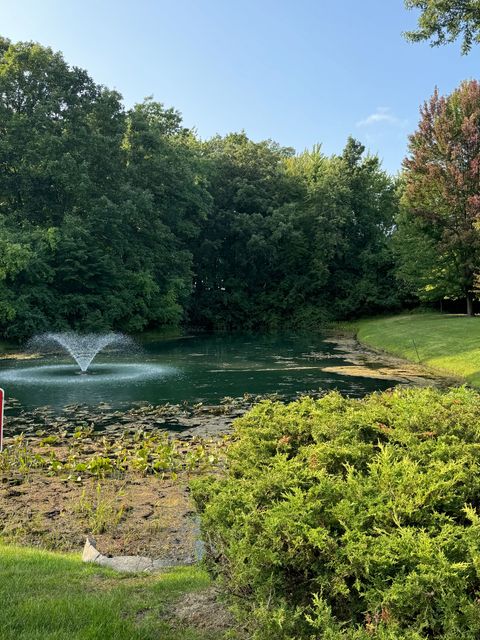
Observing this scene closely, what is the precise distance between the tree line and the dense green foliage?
0.13 metres

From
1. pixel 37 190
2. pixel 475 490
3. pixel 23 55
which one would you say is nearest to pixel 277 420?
pixel 475 490

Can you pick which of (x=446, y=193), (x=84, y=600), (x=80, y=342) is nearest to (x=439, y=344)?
(x=446, y=193)

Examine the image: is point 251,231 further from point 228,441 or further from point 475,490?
point 475,490

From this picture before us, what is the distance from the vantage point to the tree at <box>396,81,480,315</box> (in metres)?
37.0

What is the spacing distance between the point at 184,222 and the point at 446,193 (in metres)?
21.9

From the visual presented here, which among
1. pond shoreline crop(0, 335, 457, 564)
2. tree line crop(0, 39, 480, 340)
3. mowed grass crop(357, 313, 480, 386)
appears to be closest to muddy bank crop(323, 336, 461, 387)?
mowed grass crop(357, 313, 480, 386)

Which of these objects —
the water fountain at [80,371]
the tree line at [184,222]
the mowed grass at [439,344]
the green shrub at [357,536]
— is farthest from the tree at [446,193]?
the green shrub at [357,536]

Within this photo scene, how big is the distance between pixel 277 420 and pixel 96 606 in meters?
2.25

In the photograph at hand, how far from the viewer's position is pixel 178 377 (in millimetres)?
22156

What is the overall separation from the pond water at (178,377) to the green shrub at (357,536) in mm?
12818

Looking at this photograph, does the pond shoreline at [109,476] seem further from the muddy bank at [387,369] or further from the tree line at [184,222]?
the tree line at [184,222]

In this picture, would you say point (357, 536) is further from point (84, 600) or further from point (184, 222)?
point (184, 222)

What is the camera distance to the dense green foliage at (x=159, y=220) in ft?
120

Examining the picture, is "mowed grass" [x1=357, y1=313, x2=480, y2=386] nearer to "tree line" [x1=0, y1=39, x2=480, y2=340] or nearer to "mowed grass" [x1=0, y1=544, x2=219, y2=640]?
A: "tree line" [x1=0, y1=39, x2=480, y2=340]
